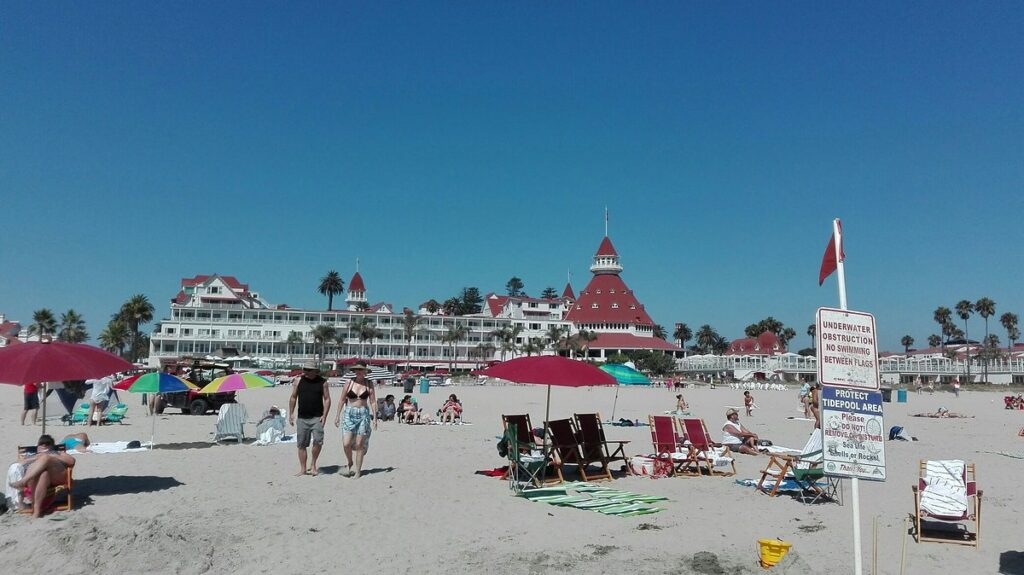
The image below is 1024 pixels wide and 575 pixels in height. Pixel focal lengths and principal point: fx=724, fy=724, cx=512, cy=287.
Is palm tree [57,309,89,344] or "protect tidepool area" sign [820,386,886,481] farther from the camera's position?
palm tree [57,309,89,344]

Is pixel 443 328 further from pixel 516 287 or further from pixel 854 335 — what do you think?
pixel 854 335

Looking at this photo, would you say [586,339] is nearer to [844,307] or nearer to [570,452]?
[570,452]

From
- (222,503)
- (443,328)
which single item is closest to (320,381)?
(222,503)

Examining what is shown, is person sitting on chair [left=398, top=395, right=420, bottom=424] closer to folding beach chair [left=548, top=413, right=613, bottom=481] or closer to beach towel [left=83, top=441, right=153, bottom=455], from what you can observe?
beach towel [left=83, top=441, right=153, bottom=455]

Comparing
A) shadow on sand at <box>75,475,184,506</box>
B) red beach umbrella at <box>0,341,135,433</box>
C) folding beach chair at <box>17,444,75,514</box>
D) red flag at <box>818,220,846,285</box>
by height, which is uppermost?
red flag at <box>818,220,846,285</box>

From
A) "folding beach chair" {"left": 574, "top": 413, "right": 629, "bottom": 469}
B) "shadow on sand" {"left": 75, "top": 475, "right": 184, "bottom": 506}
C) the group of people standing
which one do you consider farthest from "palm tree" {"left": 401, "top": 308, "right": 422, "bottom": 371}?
"shadow on sand" {"left": 75, "top": 475, "right": 184, "bottom": 506}

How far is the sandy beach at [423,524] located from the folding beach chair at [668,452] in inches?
15.5

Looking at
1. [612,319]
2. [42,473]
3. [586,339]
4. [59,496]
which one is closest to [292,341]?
[586,339]

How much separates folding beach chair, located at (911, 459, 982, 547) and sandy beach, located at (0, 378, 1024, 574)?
18 centimetres

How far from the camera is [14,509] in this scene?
7.35 m

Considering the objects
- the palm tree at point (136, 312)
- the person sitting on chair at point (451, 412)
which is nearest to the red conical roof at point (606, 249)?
the palm tree at point (136, 312)

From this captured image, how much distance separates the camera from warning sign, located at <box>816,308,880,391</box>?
496 cm

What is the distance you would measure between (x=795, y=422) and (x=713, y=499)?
51.5 ft

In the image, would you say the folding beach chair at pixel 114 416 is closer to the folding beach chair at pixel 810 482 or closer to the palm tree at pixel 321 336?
the folding beach chair at pixel 810 482
